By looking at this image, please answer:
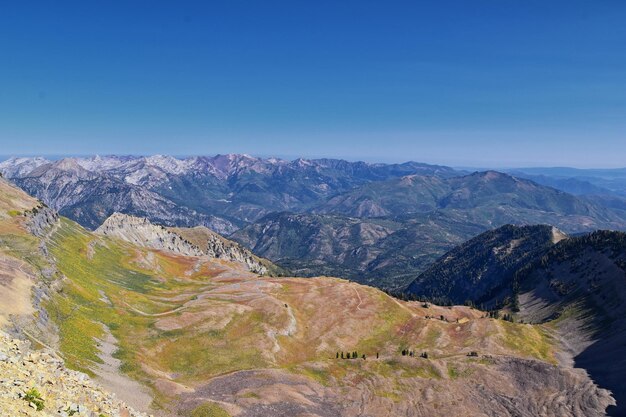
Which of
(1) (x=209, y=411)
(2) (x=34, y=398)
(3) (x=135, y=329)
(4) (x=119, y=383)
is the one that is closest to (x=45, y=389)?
(2) (x=34, y=398)

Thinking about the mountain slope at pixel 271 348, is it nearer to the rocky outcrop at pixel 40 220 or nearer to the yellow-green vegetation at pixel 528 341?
the yellow-green vegetation at pixel 528 341

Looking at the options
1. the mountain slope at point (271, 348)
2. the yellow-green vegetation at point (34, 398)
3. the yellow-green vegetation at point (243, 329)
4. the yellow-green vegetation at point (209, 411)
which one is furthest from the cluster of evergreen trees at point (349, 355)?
the yellow-green vegetation at point (34, 398)

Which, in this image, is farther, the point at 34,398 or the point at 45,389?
the point at 45,389

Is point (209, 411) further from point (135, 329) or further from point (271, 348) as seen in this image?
point (271, 348)

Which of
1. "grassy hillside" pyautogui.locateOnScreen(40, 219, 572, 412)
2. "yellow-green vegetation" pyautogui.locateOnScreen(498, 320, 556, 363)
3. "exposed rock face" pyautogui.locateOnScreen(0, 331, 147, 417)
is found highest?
"exposed rock face" pyautogui.locateOnScreen(0, 331, 147, 417)

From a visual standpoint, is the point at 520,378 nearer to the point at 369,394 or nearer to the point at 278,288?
the point at 369,394

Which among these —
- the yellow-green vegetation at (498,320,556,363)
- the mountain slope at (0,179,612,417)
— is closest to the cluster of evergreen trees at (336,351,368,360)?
the mountain slope at (0,179,612,417)

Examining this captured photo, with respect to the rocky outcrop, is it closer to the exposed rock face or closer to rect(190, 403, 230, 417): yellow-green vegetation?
rect(190, 403, 230, 417): yellow-green vegetation
